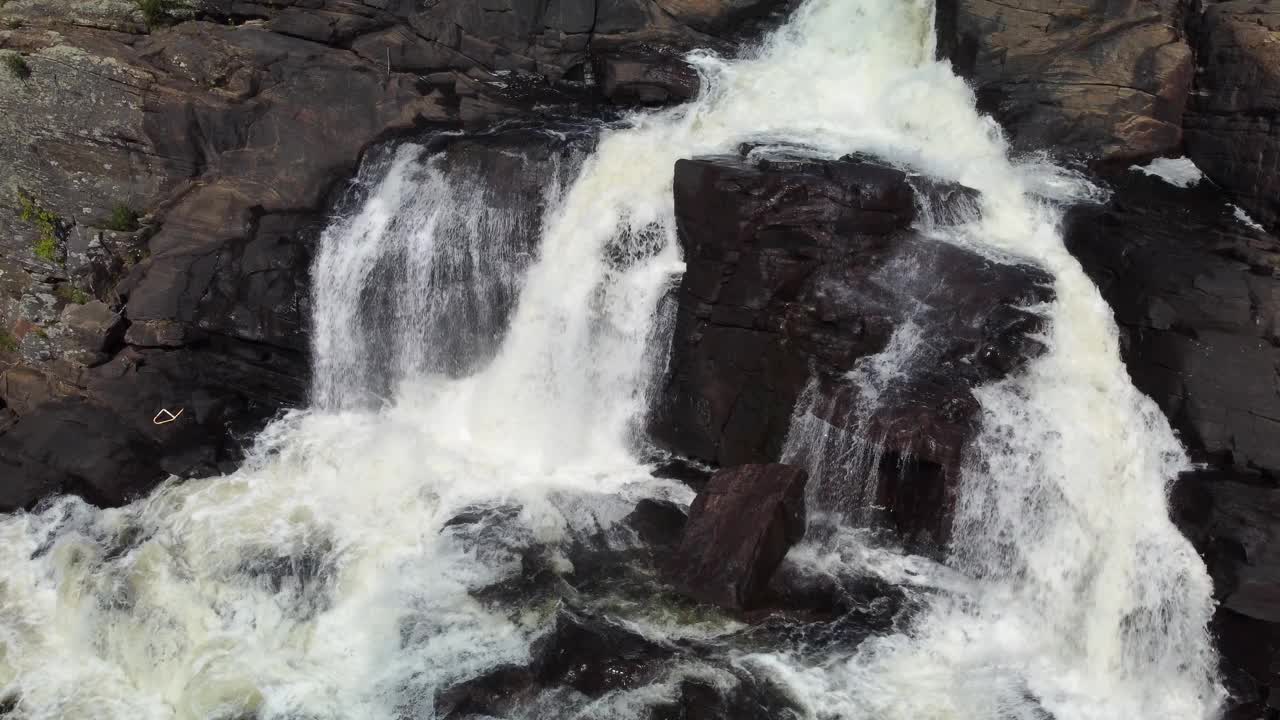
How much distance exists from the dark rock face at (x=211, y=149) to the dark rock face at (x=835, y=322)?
404 cm

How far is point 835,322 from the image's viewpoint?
11.9 metres

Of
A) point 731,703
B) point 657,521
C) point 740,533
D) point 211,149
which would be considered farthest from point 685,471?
point 211,149

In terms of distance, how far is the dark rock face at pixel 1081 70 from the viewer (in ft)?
44.5

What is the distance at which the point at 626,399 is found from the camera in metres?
13.3

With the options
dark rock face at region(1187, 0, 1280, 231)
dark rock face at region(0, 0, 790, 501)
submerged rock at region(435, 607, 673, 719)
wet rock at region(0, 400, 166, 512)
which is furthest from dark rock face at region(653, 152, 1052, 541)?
wet rock at region(0, 400, 166, 512)

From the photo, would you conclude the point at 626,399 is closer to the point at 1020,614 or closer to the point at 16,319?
the point at 1020,614

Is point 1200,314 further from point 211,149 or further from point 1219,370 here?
point 211,149

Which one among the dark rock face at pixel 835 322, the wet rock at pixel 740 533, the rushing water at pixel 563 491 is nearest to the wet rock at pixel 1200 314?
the rushing water at pixel 563 491

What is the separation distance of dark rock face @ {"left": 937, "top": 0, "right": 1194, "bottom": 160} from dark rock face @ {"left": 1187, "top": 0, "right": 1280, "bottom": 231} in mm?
284

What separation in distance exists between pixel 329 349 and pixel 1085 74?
39.7ft

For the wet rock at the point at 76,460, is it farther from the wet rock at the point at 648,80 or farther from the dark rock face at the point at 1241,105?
the dark rock face at the point at 1241,105

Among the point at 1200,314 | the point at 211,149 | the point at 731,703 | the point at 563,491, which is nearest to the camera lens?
the point at 731,703

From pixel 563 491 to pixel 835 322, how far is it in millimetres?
4231

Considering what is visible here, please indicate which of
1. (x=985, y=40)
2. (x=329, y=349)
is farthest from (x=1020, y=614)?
(x=329, y=349)
